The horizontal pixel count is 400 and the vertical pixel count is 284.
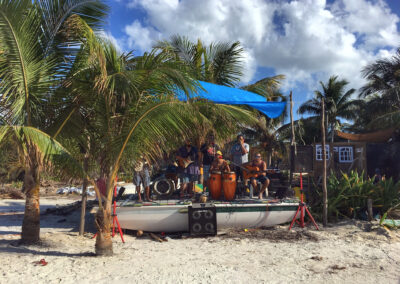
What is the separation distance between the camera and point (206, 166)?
358 inches

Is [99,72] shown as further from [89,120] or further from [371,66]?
[371,66]

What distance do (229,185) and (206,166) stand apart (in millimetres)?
1138

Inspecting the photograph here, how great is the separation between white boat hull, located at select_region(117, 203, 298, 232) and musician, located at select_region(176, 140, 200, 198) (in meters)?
1.15

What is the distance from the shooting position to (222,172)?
326 inches

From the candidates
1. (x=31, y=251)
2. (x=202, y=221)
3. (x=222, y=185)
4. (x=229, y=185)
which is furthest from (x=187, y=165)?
(x=31, y=251)

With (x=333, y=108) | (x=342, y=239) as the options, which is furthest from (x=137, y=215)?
(x=333, y=108)

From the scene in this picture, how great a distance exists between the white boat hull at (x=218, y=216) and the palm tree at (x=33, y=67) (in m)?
2.00

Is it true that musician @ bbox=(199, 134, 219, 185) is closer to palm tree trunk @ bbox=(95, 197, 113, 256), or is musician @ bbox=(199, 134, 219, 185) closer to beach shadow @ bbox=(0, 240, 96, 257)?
palm tree trunk @ bbox=(95, 197, 113, 256)

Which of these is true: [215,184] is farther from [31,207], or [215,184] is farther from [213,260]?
[31,207]

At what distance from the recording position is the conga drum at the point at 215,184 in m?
8.32

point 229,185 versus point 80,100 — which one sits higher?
point 80,100

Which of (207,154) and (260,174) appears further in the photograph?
(207,154)

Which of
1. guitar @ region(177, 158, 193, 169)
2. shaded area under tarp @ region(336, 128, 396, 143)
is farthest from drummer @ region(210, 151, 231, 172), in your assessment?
shaded area under tarp @ region(336, 128, 396, 143)

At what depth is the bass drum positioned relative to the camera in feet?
28.3
